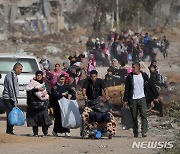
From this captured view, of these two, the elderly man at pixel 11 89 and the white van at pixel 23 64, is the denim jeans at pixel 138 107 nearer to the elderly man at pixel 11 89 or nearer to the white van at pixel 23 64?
the elderly man at pixel 11 89

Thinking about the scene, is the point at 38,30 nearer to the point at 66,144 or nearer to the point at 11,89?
the point at 11,89

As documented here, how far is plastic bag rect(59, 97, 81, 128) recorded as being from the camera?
1565 cm

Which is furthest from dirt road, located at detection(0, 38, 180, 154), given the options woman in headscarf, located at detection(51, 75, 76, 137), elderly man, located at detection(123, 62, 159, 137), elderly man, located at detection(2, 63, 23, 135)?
elderly man, located at detection(2, 63, 23, 135)

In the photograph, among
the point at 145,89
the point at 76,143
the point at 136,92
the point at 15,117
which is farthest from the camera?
the point at 145,89

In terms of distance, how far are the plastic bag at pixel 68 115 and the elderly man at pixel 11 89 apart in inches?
35.4

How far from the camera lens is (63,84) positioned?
15.6m

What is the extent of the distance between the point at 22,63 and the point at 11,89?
5.54 metres

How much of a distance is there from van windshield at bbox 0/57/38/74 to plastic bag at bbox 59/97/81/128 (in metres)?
5.27

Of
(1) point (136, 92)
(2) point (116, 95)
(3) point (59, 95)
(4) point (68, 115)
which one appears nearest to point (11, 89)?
(3) point (59, 95)

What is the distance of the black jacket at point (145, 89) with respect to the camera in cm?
1556

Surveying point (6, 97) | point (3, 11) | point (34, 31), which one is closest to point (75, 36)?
point (34, 31)

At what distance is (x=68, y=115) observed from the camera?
51.4 feet

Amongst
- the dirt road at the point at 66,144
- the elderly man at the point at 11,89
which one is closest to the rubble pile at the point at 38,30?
the elderly man at the point at 11,89

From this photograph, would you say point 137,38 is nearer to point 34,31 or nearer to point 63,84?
point 34,31
